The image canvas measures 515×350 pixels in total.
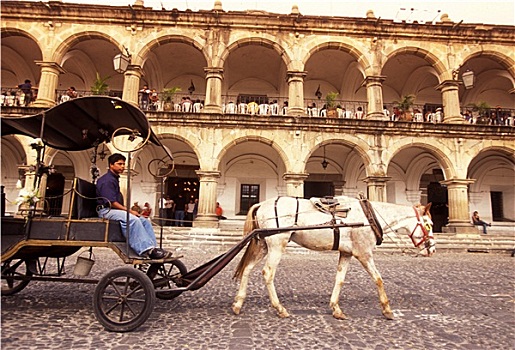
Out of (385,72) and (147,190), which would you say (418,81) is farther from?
(147,190)

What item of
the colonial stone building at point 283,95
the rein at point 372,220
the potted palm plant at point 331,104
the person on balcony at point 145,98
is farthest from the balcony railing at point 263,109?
the rein at point 372,220

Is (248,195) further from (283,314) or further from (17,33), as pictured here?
(283,314)

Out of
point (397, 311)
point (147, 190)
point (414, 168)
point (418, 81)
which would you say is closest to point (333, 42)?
point (418, 81)

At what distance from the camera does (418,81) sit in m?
18.8

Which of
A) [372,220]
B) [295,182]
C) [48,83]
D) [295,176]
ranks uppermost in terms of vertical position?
[48,83]

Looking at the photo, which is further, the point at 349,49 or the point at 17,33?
the point at 349,49

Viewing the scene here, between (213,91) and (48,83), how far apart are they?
298 inches

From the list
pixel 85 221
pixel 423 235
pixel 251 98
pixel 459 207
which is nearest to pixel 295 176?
pixel 251 98

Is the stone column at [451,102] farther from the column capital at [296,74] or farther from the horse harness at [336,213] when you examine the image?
the horse harness at [336,213]

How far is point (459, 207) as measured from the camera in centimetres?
1447

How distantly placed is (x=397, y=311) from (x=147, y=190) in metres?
15.5

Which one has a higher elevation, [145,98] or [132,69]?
[132,69]

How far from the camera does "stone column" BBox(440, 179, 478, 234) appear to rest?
14250 millimetres

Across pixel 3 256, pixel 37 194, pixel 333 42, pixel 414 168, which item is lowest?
pixel 3 256
